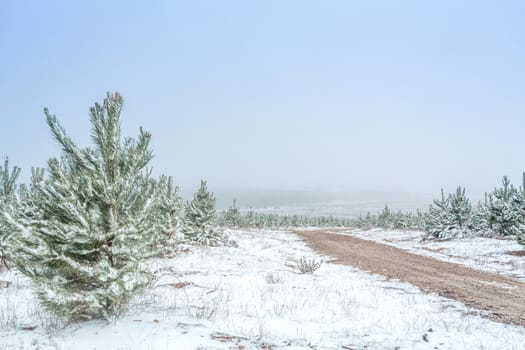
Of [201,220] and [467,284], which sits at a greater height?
[201,220]

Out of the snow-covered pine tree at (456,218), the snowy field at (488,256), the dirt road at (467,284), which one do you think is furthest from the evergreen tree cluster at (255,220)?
the dirt road at (467,284)

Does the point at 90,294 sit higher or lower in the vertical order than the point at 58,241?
lower

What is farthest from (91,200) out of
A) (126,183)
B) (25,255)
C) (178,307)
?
(178,307)

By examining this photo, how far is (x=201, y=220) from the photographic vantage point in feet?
67.8

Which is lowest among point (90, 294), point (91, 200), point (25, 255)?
point (90, 294)

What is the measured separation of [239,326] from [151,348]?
61.7 inches

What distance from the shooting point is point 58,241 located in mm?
4918

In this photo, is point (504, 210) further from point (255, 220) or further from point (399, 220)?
point (255, 220)

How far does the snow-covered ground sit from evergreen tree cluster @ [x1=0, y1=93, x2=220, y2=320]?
54cm

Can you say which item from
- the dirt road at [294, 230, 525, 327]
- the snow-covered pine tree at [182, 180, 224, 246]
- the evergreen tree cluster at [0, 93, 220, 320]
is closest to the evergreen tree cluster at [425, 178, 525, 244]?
the dirt road at [294, 230, 525, 327]

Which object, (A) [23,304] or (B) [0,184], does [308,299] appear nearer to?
(A) [23,304]

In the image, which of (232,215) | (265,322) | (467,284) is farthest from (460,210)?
(232,215)

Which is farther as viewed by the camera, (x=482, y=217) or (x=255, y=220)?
(x=255, y=220)

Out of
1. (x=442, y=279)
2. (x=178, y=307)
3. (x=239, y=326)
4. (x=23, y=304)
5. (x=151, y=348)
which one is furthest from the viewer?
(x=442, y=279)
